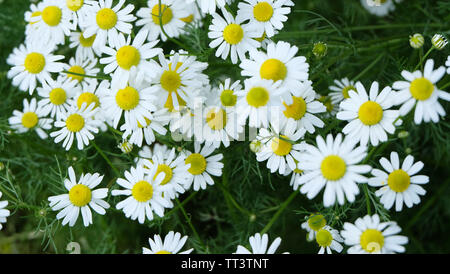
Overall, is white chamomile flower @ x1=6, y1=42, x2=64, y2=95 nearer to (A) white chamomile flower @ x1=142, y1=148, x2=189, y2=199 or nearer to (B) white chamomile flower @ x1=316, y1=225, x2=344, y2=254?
(A) white chamomile flower @ x1=142, y1=148, x2=189, y2=199

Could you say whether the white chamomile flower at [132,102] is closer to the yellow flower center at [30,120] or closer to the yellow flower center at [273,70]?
the yellow flower center at [273,70]

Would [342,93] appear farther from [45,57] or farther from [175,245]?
[45,57]

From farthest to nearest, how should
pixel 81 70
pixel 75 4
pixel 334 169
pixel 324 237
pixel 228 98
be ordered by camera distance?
1. pixel 81 70
2. pixel 75 4
3. pixel 228 98
4. pixel 324 237
5. pixel 334 169

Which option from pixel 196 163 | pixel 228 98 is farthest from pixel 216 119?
pixel 196 163

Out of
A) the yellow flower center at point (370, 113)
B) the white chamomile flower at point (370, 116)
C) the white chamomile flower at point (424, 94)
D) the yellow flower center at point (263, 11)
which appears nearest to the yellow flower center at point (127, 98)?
the yellow flower center at point (263, 11)

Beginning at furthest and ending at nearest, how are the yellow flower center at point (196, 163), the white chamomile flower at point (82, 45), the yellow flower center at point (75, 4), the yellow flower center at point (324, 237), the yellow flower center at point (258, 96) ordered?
1. the white chamomile flower at point (82, 45)
2. the yellow flower center at point (75, 4)
3. the yellow flower center at point (196, 163)
4. the yellow flower center at point (324, 237)
5. the yellow flower center at point (258, 96)

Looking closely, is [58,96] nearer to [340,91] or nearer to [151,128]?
[151,128]
